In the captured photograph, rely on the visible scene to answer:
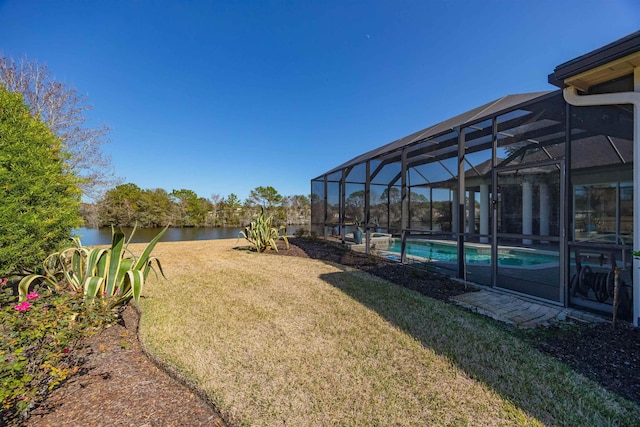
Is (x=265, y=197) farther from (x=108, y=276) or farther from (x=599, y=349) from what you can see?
(x=599, y=349)

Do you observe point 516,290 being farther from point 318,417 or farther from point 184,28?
point 184,28

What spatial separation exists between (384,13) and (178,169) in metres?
17.3

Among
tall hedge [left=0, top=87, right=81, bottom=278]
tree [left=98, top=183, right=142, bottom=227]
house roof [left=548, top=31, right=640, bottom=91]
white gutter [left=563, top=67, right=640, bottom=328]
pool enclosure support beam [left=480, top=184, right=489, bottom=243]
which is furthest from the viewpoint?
tree [left=98, top=183, right=142, bottom=227]

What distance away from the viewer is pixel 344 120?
44.8 feet

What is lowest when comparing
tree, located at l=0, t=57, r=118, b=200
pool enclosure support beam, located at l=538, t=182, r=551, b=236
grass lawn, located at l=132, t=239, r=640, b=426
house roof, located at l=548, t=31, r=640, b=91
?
grass lawn, located at l=132, t=239, r=640, b=426

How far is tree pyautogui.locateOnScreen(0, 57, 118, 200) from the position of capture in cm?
982

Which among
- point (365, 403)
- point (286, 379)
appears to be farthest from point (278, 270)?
point (365, 403)

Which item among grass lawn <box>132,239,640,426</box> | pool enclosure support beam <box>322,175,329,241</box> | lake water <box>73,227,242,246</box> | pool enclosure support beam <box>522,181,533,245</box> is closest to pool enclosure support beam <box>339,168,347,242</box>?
pool enclosure support beam <box>322,175,329,241</box>

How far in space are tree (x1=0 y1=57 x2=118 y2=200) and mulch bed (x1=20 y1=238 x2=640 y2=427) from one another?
30.5ft

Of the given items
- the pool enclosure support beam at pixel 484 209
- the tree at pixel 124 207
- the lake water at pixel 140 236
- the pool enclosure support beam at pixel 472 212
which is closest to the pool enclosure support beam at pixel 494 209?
the pool enclosure support beam at pixel 484 209

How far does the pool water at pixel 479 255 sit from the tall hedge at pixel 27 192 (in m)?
6.71

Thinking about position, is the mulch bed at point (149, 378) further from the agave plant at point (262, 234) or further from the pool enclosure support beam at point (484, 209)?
the agave plant at point (262, 234)

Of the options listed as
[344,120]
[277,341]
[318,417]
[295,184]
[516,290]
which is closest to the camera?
[318,417]

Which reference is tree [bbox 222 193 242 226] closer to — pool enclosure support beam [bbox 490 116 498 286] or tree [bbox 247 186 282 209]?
tree [bbox 247 186 282 209]
